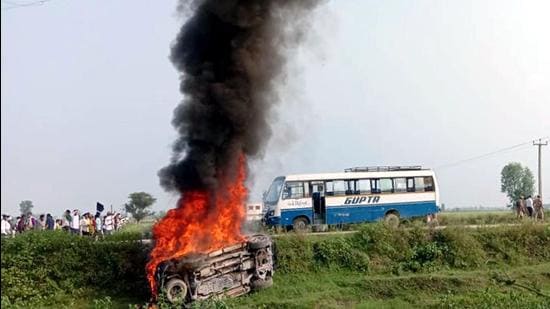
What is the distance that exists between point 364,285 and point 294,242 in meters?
3.02

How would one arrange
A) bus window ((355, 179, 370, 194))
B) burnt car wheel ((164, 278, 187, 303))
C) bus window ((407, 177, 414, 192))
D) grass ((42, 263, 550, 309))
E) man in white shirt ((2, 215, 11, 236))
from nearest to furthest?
→ burnt car wheel ((164, 278, 187, 303)) < grass ((42, 263, 550, 309)) < man in white shirt ((2, 215, 11, 236)) < bus window ((355, 179, 370, 194)) < bus window ((407, 177, 414, 192))

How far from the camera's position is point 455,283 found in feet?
62.0

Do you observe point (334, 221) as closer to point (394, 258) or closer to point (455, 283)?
point (394, 258)

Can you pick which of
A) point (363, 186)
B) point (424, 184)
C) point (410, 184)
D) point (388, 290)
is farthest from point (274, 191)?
point (388, 290)

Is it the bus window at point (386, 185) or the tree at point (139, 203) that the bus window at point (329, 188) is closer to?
the bus window at point (386, 185)

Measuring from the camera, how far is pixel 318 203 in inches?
1114

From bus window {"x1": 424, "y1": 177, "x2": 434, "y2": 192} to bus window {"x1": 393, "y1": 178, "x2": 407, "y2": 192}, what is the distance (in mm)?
1278

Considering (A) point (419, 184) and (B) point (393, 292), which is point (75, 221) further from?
(A) point (419, 184)

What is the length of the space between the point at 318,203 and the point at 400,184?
15.1 feet

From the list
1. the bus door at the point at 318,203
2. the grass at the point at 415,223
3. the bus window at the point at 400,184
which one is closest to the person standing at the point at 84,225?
the grass at the point at 415,223

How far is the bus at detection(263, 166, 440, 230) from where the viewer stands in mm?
27922

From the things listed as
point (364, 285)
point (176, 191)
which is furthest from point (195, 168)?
point (364, 285)

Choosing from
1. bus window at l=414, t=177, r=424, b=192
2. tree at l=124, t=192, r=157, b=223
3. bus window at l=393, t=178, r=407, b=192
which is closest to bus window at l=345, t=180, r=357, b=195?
bus window at l=393, t=178, r=407, b=192

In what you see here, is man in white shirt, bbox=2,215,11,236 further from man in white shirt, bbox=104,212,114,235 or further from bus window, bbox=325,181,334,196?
bus window, bbox=325,181,334,196
